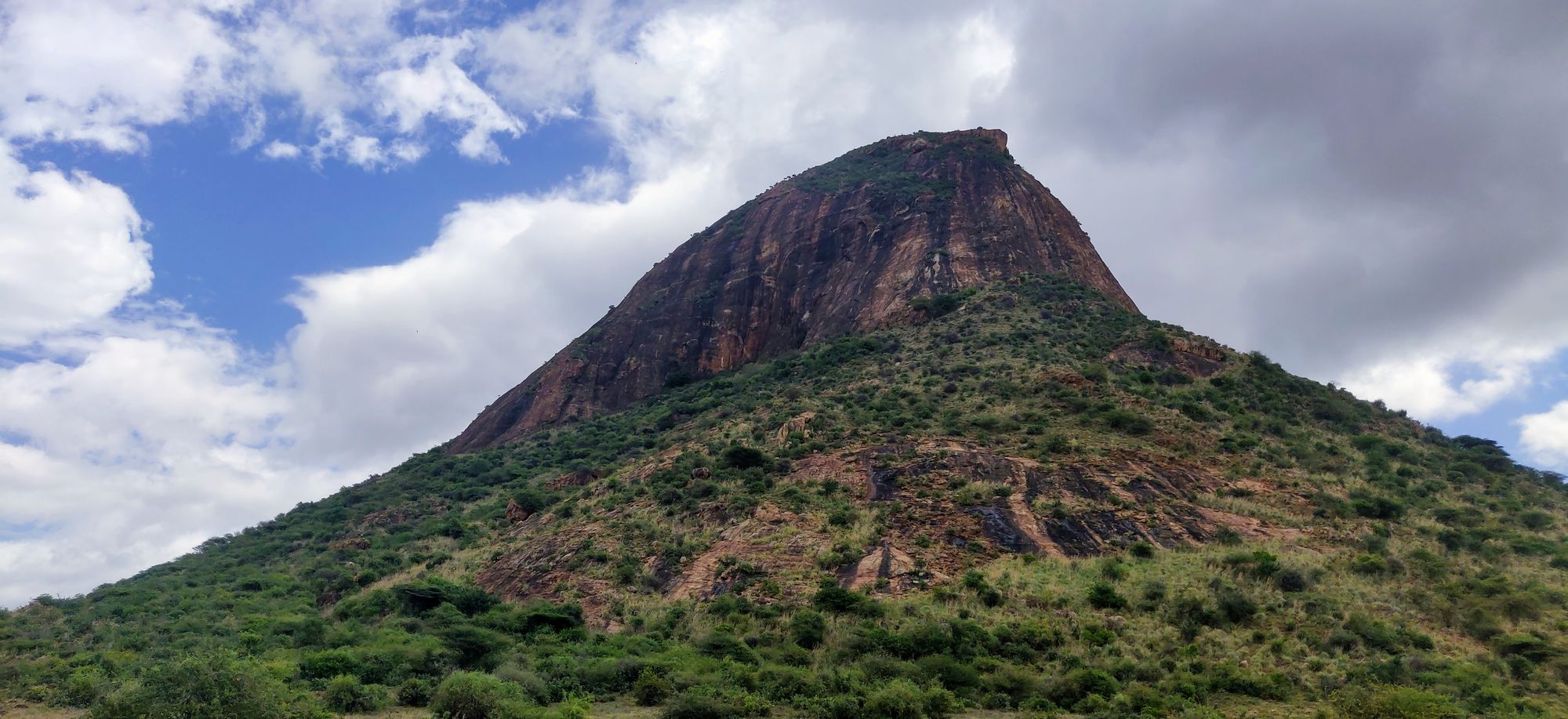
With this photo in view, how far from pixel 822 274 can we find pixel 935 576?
Answer: 48.6 m

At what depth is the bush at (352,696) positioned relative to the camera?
24.3 meters

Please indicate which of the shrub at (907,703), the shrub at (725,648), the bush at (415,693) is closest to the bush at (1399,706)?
the shrub at (907,703)

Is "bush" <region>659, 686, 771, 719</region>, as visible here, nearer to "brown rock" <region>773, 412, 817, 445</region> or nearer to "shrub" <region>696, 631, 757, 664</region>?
"shrub" <region>696, 631, 757, 664</region>

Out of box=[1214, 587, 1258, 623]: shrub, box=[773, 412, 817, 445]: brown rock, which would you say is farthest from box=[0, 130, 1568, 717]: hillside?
box=[773, 412, 817, 445]: brown rock

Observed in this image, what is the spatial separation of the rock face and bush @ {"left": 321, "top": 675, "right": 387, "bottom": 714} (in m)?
46.4

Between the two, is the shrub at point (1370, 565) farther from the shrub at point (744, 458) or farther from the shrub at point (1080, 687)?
the shrub at point (744, 458)

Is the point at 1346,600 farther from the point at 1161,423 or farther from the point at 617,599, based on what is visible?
the point at 617,599

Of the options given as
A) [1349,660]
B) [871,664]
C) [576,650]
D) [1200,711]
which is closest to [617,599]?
[576,650]

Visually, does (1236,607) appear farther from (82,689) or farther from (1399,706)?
(82,689)

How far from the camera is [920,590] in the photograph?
3134 cm

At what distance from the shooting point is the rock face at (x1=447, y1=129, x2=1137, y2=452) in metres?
71.9

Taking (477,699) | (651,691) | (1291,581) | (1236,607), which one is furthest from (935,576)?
(477,699)

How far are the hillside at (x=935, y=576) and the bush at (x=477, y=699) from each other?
110mm

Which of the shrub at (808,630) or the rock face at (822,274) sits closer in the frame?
the shrub at (808,630)
